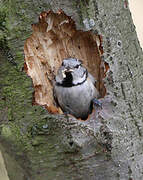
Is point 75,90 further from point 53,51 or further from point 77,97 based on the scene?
point 53,51

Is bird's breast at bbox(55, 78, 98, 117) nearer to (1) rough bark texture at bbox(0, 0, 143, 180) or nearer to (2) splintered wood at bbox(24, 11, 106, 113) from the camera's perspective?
(2) splintered wood at bbox(24, 11, 106, 113)

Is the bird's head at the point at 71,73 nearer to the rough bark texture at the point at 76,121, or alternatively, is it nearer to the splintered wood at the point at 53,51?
the splintered wood at the point at 53,51

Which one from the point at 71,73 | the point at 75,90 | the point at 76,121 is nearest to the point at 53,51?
the point at 71,73

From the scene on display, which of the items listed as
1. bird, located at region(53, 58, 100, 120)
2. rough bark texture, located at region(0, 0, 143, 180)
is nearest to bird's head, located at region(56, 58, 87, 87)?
bird, located at region(53, 58, 100, 120)

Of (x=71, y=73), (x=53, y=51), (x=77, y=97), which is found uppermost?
(x=53, y=51)

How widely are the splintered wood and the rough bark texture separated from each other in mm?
81

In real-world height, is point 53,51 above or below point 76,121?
above

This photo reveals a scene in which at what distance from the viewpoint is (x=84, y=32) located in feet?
6.57

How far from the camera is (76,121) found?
179 cm

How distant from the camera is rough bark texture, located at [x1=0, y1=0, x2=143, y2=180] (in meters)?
1.76

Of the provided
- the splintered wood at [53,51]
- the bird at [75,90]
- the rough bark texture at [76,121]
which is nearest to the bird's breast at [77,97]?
the bird at [75,90]

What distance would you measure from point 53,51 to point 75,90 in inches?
17.3

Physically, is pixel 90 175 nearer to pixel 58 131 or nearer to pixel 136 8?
pixel 58 131

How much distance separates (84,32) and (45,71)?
424mm
